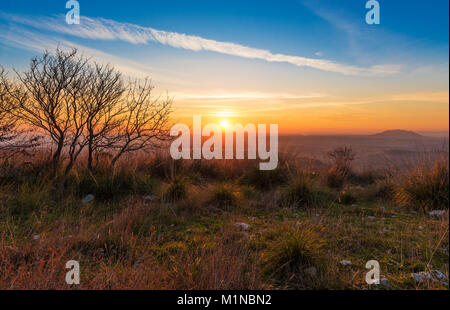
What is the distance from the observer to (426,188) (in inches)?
226

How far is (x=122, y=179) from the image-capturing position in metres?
6.10

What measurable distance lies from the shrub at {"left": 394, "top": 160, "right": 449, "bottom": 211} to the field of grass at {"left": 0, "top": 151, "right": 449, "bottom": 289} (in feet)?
0.08

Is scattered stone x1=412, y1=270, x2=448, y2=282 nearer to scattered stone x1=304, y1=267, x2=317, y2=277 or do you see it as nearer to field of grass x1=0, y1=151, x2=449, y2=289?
field of grass x1=0, y1=151, x2=449, y2=289

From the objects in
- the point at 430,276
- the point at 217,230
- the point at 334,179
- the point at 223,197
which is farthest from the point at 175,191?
the point at 334,179

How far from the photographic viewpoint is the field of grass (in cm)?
257

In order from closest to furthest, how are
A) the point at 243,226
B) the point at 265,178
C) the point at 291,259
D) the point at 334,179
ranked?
the point at 291,259
the point at 243,226
the point at 265,178
the point at 334,179

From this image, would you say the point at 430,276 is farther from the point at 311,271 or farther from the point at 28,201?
the point at 28,201

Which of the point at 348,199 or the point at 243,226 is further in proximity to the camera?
the point at 348,199

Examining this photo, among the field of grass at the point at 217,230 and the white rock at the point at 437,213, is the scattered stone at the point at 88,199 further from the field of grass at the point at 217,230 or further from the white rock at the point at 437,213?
the white rock at the point at 437,213

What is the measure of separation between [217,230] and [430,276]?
8.77ft

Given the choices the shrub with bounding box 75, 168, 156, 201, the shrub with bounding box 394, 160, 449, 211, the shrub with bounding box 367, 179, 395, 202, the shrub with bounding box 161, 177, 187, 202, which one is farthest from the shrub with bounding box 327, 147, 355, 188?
the shrub with bounding box 75, 168, 156, 201

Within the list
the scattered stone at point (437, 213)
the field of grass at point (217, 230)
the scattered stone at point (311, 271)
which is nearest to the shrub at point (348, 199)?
the field of grass at point (217, 230)
